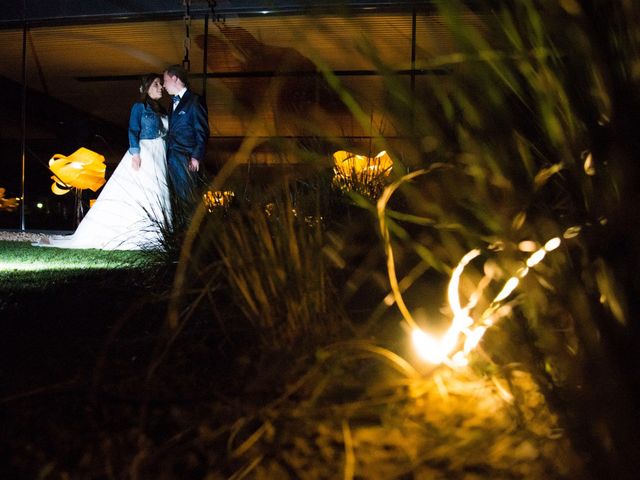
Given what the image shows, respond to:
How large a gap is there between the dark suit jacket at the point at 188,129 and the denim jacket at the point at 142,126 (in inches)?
18.5

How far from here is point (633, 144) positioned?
1.13m

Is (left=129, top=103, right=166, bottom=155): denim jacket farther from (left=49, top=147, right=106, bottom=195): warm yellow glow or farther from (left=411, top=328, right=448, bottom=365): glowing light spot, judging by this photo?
(left=411, top=328, right=448, bottom=365): glowing light spot

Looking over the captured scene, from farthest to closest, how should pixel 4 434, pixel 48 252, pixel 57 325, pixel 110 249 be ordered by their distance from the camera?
pixel 110 249
pixel 48 252
pixel 57 325
pixel 4 434

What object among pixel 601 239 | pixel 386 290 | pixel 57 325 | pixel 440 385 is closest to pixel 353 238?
pixel 386 290

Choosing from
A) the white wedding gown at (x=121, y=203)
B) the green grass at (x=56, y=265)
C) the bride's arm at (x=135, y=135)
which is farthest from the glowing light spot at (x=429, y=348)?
the bride's arm at (x=135, y=135)

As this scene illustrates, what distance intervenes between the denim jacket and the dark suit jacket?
470mm

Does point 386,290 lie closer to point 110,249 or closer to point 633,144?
point 633,144

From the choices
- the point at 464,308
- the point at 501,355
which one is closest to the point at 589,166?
the point at 464,308

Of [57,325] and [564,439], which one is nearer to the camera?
[564,439]

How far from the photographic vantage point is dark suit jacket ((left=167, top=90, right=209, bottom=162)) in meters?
4.85

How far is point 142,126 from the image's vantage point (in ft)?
18.1

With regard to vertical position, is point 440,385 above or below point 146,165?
below

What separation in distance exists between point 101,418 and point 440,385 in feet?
2.15

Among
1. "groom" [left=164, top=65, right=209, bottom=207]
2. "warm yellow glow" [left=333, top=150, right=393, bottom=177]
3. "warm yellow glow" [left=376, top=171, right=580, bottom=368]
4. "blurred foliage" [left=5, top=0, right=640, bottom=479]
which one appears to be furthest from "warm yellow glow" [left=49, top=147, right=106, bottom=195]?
"warm yellow glow" [left=376, top=171, right=580, bottom=368]
